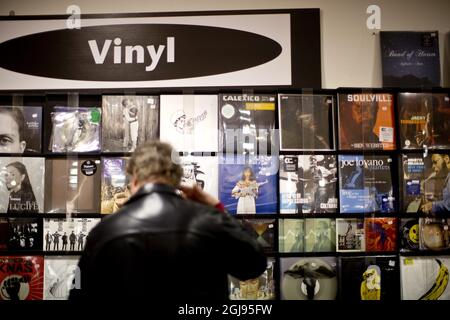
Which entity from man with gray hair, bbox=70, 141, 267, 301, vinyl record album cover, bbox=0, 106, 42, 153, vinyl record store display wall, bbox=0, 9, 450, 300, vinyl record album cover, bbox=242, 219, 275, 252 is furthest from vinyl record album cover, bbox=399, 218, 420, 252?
vinyl record album cover, bbox=0, 106, 42, 153

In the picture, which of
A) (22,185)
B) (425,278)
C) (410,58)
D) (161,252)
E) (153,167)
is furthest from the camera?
(410,58)

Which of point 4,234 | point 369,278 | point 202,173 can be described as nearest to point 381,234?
point 369,278

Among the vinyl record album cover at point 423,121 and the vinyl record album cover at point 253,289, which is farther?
the vinyl record album cover at point 423,121

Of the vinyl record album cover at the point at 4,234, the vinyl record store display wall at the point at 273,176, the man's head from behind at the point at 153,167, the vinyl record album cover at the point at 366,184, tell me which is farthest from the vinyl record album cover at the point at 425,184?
the vinyl record album cover at the point at 4,234

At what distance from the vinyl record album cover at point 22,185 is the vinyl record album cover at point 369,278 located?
2.25 metres

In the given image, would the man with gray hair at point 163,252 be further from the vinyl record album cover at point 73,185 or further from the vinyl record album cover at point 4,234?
the vinyl record album cover at point 4,234

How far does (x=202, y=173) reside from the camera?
3.01 m

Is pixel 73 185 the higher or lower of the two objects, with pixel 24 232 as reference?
higher

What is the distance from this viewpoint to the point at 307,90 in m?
3.09

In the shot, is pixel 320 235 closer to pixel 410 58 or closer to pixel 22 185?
pixel 410 58

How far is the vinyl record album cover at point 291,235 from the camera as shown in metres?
2.98

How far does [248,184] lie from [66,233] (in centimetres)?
136

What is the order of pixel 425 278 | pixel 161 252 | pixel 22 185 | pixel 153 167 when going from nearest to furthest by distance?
pixel 161 252 < pixel 153 167 < pixel 425 278 < pixel 22 185
